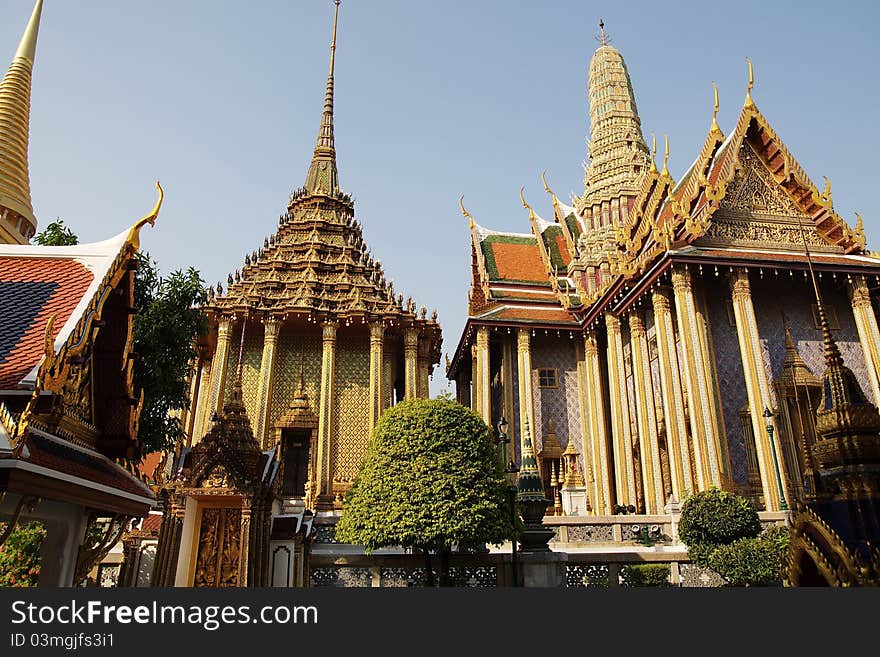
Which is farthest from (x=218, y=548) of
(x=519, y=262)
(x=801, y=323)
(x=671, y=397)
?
(x=519, y=262)

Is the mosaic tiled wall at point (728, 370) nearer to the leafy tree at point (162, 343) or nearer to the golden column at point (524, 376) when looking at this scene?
the golden column at point (524, 376)

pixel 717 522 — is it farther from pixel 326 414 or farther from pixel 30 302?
pixel 326 414

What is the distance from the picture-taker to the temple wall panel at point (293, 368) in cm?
1988

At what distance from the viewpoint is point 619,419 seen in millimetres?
18359

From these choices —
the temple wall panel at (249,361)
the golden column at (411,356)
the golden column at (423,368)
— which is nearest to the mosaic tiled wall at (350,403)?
the golden column at (411,356)

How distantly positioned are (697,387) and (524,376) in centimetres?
618

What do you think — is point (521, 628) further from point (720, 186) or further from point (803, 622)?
point (720, 186)

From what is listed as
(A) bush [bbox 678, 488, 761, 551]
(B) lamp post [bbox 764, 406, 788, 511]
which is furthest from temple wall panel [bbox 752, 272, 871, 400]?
(A) bush [bbox 678, 488, 761, 551]

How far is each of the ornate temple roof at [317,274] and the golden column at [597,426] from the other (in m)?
5.27

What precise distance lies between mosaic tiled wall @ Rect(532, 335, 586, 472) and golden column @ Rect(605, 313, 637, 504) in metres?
1.46

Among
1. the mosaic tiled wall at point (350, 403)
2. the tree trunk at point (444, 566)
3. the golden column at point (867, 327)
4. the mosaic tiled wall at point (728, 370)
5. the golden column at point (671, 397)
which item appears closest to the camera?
the tree trunk at point (444, 566)

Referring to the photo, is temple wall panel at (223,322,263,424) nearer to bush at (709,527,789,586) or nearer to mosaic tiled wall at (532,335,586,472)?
mosaic tiled wall at (532,335,586,472)

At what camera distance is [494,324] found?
66.3ft

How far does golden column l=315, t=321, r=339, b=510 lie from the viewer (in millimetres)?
17562
